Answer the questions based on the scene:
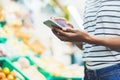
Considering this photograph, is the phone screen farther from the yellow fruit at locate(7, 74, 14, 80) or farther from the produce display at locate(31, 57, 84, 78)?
the produce display at locate(31, 57, 84, 78)

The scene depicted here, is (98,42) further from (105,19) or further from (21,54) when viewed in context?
(21,54)

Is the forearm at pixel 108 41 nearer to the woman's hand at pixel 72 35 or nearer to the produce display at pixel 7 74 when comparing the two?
the woman's hand at pixel 72 35

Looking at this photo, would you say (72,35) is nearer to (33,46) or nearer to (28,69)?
(28,69)

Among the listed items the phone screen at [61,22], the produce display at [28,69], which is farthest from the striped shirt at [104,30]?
the produce display at [28,69]

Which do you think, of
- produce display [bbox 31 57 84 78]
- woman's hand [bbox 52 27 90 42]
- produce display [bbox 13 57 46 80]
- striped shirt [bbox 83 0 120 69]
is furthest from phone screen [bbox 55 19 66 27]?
produce display [bbox 31 57 84 78]

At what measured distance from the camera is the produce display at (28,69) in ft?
12.3

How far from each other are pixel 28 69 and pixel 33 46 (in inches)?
15.4

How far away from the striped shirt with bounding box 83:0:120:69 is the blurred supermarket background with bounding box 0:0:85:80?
1.68 metres

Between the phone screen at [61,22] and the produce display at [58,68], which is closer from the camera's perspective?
the phone screen at [61,22]

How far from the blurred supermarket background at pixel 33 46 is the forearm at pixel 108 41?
1.81m

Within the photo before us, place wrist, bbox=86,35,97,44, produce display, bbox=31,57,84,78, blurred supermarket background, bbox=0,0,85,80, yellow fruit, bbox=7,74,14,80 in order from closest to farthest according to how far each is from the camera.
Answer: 1. wrist, bbox=86,35,97,44
2. yellow fruit, bbox=7,74,14,80
3. blurred supermarket background, bbox=0,0,85,80
4. produce display, bbox=31,57,84,78

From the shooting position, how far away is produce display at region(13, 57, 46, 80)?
147 inches

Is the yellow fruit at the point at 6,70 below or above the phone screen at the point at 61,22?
below

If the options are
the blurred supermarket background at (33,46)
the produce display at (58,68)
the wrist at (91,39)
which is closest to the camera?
the wrist at (91,39)
